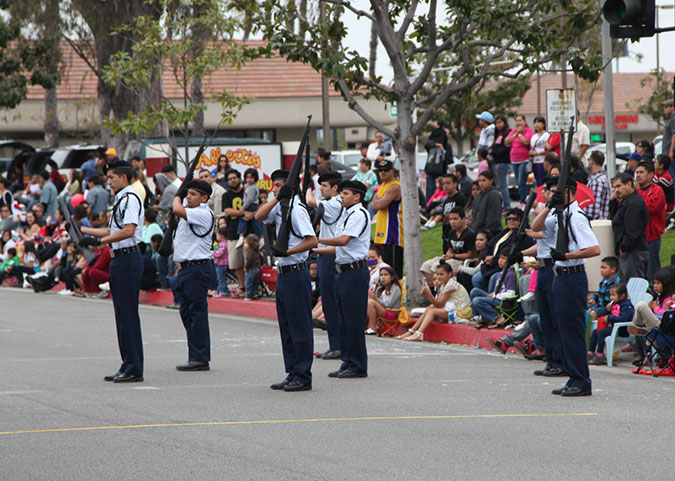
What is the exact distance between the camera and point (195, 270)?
1138cm

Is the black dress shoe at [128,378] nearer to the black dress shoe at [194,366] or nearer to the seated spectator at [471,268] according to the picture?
the black dress shoe at [194,366]

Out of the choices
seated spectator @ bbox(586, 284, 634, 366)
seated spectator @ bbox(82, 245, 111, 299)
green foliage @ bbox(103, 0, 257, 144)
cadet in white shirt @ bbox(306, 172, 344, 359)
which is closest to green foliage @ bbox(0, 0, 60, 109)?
green foliage @ bbox(103, 0, 257, 144)

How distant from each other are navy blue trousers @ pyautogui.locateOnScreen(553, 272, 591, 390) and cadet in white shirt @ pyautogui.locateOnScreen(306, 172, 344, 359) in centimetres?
306

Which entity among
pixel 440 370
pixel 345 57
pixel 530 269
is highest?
pixel 345 57

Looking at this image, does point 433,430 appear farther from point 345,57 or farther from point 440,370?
point 345,57

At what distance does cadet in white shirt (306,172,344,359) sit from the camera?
1184 centimetres

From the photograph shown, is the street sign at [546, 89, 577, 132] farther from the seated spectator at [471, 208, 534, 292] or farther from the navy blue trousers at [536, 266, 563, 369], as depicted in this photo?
the navy blue trousers at [536, 266, 563, 369]

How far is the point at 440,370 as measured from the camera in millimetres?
11164

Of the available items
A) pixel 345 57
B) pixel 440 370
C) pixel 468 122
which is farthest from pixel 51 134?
pixel 440 370

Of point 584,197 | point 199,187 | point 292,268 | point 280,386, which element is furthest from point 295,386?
point 584,197

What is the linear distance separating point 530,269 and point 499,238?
4.97 ft

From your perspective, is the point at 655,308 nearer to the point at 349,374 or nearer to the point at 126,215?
the point at 349,374

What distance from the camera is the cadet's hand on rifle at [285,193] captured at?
31.7 feet

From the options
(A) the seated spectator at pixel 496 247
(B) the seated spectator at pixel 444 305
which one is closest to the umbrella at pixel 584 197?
(A) the seated spectator at pixel 496 247
